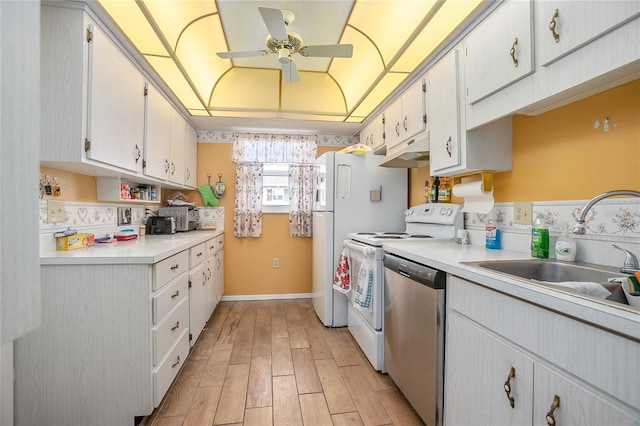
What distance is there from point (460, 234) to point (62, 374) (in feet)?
8.02

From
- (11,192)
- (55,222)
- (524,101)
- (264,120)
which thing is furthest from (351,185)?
(11,192)

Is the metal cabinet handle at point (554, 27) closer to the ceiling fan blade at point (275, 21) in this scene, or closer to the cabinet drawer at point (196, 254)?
the ceiling fan blade at point (275, 21)

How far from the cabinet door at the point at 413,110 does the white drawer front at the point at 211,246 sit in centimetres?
210

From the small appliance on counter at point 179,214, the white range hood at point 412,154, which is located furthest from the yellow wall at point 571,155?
the small appliance on counter at point 179,214

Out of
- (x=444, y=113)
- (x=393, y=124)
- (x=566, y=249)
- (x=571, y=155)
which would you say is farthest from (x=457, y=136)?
(x=393, y=124)

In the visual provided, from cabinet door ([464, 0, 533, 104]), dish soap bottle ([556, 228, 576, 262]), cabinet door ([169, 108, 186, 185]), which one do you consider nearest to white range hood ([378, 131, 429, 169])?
cabinet door ([464, 0, 533, 104])

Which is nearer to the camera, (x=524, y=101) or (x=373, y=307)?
(x=524, y=101)

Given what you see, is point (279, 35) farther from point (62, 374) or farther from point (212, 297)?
point (212, 297)

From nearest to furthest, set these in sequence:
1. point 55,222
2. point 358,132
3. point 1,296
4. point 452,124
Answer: point 1,296 < point 55,222 < point 452,124 < point 358,132

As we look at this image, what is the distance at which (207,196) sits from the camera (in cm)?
352

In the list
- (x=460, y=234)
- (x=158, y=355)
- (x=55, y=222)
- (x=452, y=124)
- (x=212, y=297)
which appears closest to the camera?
(x=158, y=355)

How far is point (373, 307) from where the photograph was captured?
6.45ft

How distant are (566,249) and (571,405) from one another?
0.75 m

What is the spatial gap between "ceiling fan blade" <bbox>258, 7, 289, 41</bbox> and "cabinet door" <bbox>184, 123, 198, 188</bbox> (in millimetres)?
1819
